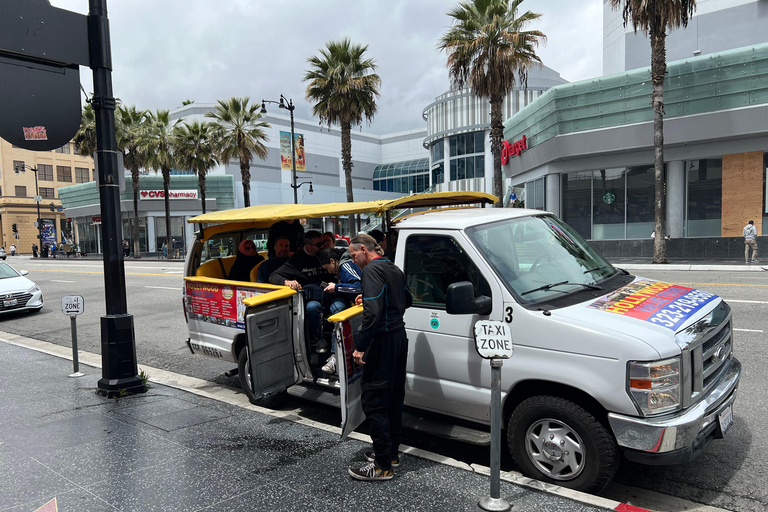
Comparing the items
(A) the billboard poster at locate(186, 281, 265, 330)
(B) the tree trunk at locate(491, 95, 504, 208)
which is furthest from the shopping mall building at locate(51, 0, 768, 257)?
(A) the billboard poster at locate(186, 281, 265, 330)

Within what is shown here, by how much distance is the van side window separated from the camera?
161 inches

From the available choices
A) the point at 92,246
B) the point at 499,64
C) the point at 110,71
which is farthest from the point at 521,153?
the point at 92,246

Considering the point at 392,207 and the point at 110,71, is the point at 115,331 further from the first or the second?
the point at 392,207

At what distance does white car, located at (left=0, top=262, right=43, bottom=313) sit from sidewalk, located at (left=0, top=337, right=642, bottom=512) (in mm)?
8266

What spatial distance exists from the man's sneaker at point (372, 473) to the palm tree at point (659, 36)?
67.6 ft

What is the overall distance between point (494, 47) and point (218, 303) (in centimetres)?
1917

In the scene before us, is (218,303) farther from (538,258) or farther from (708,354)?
(708,354)

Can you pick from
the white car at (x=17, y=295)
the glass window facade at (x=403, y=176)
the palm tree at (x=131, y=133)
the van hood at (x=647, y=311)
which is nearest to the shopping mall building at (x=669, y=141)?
→ the van hood at (x=647, y=311)

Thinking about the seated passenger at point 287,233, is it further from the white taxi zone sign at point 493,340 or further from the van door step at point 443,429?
the white taxi zone sign at point 493,340

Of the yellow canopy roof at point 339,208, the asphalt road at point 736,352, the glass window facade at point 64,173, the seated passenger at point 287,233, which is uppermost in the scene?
the glass window facade at point 64,173

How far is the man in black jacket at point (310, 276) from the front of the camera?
17.7 ft

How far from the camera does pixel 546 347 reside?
3.52 meters

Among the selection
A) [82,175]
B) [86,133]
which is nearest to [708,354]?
[86,133]

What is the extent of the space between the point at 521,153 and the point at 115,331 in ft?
90.8
